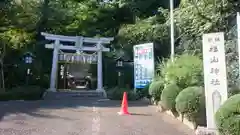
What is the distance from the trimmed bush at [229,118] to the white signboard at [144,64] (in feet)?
40.7

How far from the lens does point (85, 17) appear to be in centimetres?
2673

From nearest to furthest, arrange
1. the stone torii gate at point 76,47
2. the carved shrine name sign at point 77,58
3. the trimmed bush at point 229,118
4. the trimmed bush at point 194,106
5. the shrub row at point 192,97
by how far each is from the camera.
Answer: the trimmed bush at point 229,118, the shrub row at point 192,97, the trimmed bush at point 194,106, the stone torii gate at point 76,47, the carved shrine name sign at point 77,58

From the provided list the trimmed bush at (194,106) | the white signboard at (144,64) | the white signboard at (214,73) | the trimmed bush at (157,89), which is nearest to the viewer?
the white signboard at (214,73)

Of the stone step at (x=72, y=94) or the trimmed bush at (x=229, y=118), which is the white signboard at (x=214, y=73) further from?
the stone step at (x=72, y=94)

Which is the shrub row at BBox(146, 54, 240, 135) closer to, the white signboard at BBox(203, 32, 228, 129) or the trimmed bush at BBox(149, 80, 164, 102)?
the trimmed bush at BBox(149, 80, 164, 102)

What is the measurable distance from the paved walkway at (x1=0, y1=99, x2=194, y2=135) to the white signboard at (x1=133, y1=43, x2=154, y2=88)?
6.26 metres

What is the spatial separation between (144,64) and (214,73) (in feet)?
38.4

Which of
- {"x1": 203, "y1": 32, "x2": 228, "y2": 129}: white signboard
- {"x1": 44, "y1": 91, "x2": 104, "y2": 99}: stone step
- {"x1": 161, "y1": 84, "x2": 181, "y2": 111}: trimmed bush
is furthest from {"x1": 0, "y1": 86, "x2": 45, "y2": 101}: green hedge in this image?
{"x1": 203, "y1": 32, "x2": 228, "y2": 129}: white signboard

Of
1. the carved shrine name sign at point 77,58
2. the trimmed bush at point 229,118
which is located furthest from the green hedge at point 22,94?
the trimmed bush at point 229,118

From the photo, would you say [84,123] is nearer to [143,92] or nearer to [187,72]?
[187,72]

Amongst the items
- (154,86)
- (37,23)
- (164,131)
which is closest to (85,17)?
(37,23)

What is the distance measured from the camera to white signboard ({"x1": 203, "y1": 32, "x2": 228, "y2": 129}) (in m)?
8.56

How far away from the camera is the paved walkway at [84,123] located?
9.63 meters

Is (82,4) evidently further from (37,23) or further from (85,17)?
(37,23)
